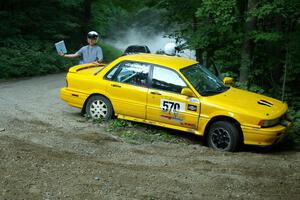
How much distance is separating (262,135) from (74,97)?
441cm

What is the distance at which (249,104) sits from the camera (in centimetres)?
889

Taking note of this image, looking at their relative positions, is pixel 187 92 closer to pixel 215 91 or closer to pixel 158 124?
pixel 215 91

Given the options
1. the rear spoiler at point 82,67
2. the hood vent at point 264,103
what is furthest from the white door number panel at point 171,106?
the rear spoiler at point 82,67

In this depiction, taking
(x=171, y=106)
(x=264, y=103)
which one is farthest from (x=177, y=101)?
(x=264, y=103)

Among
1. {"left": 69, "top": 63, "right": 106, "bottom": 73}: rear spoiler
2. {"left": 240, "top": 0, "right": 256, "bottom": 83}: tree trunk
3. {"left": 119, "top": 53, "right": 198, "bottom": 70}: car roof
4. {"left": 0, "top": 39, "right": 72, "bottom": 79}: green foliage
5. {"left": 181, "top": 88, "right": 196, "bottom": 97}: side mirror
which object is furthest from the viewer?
{"left": 0, "top": 39, "right": 72, "bottom": 79}: green foliage

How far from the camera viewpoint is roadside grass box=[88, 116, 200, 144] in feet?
30.1

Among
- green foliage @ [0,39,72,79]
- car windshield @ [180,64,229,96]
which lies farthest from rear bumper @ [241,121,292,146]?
green foliage @ [0,39,72,79]

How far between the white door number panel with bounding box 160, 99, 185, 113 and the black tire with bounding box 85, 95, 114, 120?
1.35m

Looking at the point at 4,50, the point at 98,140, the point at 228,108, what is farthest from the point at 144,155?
the point at 4,50

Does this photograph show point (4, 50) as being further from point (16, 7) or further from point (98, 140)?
point (98, 140)

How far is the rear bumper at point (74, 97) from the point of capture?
410 inches

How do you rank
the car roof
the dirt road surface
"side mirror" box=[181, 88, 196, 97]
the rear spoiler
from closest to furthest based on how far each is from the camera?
the dirt road surface < "side mirror" box=[181, 88, 196, 97] < the car roof < the rear spoiler

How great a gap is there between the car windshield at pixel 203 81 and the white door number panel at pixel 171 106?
48 centimetres

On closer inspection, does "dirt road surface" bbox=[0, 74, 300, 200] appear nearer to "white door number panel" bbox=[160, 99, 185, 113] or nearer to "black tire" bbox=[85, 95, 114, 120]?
"black tire" bbox=[85, 95, 114, 120]
